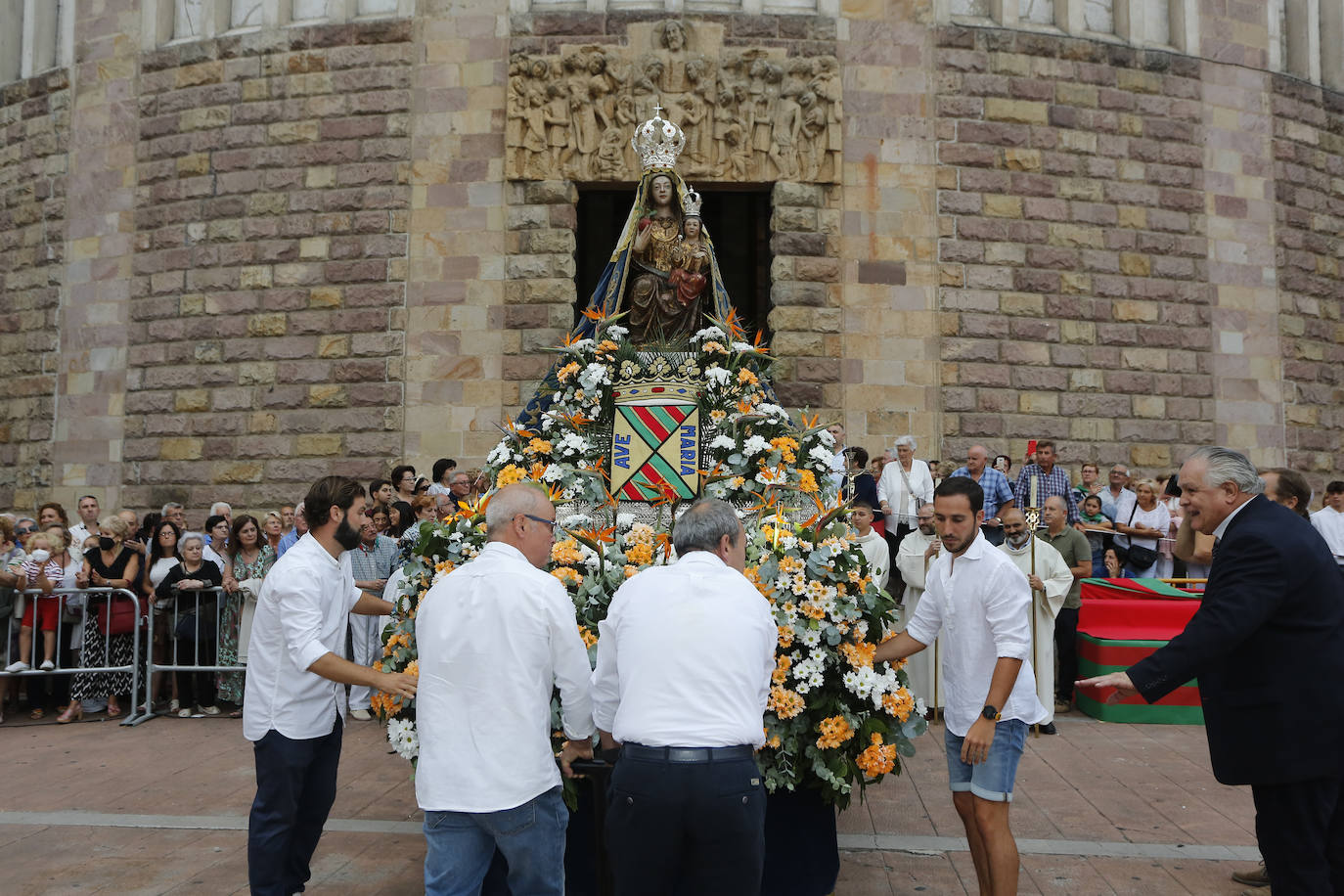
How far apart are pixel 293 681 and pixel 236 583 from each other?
18.5 feet

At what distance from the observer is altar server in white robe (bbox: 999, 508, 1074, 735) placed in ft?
29.9

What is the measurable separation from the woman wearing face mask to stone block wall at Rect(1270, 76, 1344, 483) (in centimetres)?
1356

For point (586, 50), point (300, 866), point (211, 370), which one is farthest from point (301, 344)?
point (300, 866)

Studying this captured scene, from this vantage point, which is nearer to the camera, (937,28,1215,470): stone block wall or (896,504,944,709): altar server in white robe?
(896,504,944,709): altar server in white robe

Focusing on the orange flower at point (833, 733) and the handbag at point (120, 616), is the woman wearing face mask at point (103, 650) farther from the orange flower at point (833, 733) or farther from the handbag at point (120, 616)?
the orange flower at point (833, 733)

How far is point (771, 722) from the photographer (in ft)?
15.2

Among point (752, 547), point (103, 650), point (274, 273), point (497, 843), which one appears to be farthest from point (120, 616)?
point (497, 843)

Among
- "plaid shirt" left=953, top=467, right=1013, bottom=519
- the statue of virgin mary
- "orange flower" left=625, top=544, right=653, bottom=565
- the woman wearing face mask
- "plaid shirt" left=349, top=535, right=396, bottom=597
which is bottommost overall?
the woman wearing face mask

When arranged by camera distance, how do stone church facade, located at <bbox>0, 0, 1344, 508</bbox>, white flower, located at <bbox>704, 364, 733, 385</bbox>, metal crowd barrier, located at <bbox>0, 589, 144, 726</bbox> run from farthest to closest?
stone church facade, located at <bbox>0, 0, 1344, 508</bbox>
metal crowd barrier, located at <bbox>0, 589, 144, 726</bbox>
white flower, located at <bbox>704, 364, 733, 385</bbox>

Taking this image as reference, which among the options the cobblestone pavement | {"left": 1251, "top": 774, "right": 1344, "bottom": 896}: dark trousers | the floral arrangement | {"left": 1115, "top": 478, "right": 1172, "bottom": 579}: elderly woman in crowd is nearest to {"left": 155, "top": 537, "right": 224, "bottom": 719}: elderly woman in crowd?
the cobblestone pavement

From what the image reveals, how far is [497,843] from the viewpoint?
3354 mm

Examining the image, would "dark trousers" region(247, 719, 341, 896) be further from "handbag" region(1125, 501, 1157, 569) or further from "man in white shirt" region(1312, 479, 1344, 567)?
"man in white shirt" region(1312, 479, 1344, 567)

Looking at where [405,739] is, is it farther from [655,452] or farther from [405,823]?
[655,452]

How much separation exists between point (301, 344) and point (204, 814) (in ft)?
26.3
